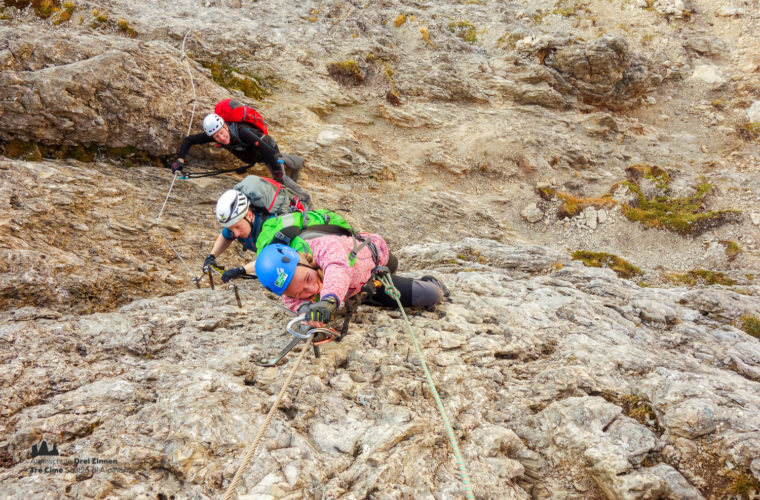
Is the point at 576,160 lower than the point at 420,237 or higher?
higher

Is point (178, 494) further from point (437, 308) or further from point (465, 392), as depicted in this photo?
point (437, 308)

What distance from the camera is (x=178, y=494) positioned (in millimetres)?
3299

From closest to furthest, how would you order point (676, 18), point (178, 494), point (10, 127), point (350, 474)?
1. point (178, 494)
2. point (350, 474)
3. point (10, 127)
4. point (676, 18)

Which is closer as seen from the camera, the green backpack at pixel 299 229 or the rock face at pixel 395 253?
the rock face at pixel 395 253

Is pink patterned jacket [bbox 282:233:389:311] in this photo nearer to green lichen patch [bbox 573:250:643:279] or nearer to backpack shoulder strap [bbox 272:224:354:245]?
backpack shoulder strap [bbox 272:224:354:245]

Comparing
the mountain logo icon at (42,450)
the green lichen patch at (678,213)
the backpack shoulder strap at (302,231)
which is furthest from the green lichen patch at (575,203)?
the mountain logo icon at (42,450)

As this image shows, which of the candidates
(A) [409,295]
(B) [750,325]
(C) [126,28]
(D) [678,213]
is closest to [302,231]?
(A) [409,295]

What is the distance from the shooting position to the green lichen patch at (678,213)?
48.5 feet

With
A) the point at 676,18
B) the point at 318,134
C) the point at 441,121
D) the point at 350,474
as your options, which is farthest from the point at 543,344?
the point at 676,18

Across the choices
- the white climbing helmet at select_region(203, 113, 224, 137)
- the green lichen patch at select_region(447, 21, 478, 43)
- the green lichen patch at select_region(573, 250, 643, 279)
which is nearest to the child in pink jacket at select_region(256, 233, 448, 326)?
the white climbing helmet at select_region(203, 113, 224, 137)

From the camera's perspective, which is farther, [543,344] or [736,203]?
[736,203]

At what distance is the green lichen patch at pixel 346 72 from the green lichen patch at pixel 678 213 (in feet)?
50.6

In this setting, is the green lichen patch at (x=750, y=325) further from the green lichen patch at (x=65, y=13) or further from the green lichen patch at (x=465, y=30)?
the green lichen patch at (x=65, y=13)

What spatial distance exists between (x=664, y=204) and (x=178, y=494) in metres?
20.6
